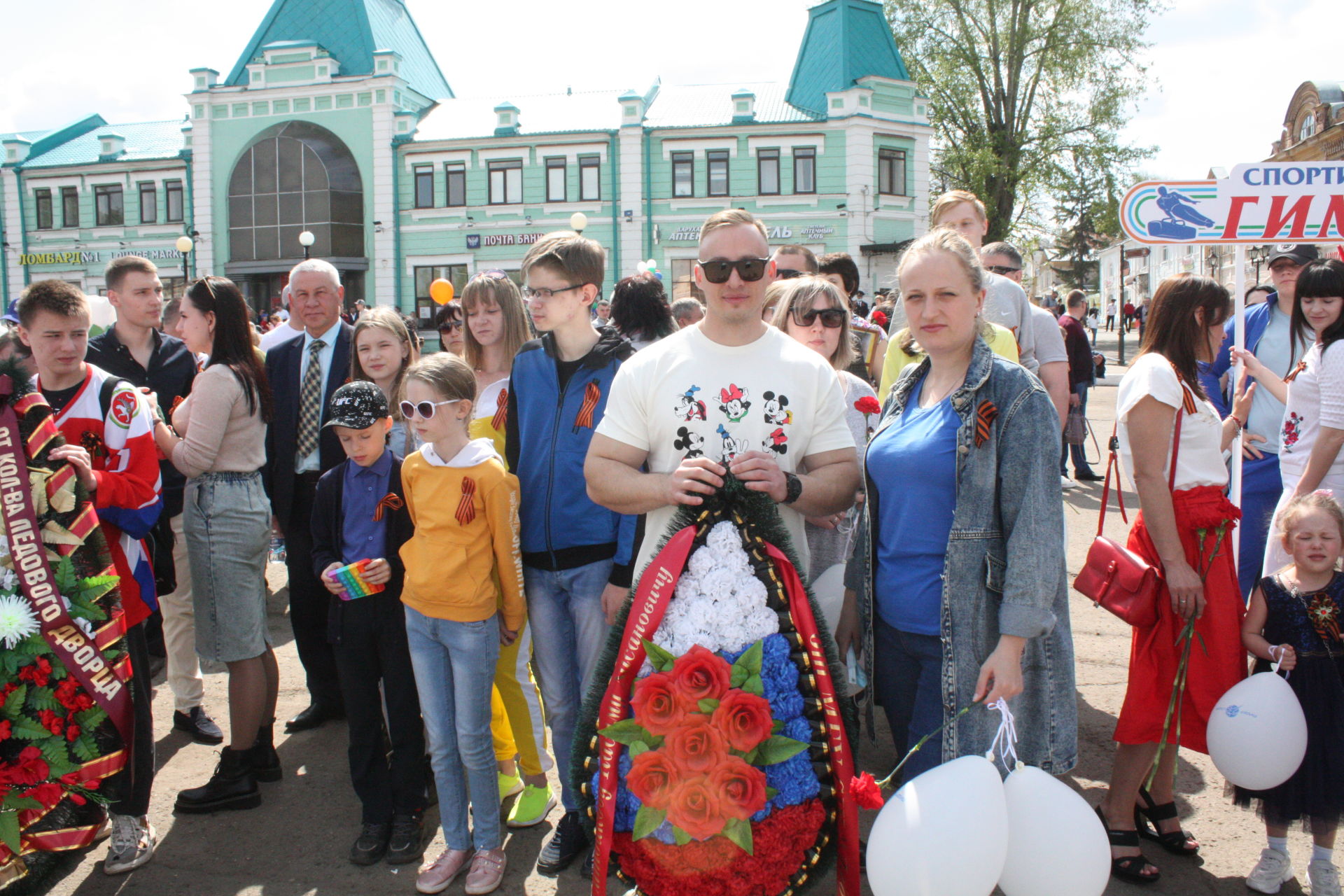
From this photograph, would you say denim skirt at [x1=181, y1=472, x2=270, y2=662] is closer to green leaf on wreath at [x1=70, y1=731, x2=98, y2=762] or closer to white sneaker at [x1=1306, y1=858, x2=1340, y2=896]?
green leaf on wreath at [x1=70, y1=731, x2=98, y2=762]

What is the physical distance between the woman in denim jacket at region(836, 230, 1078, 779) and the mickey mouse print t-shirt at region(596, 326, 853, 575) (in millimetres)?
202

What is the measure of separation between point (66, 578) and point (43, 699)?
1.22 ft

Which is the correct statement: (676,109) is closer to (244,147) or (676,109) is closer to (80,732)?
(244,147)

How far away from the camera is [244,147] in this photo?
28938mm

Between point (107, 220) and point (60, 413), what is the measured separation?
1299 inches

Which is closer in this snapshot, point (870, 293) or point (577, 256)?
point (577, 256)

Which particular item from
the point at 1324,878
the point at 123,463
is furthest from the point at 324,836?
the point at 1324,878

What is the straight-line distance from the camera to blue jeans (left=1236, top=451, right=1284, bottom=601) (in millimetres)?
4129

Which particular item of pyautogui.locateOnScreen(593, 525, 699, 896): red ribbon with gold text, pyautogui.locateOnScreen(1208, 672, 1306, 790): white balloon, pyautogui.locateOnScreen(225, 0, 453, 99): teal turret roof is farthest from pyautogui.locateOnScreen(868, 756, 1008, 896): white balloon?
pyautogui.locateOnScreen(225, 0, 453, 99): teal turret roof

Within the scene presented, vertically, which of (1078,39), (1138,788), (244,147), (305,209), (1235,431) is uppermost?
(1078,39)

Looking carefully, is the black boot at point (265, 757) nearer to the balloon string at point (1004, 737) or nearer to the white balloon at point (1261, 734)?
the balloon string at point (1004, 737)

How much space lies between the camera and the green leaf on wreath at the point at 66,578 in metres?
2.90

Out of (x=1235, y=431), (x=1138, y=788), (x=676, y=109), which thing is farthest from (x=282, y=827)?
(x=676, y=109)

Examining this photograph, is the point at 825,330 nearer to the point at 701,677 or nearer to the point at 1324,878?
the point at 701,677
